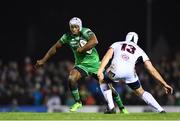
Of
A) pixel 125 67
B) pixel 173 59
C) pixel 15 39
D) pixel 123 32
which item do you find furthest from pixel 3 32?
pixel 125 67

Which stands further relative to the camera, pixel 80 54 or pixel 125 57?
pixel 80 54

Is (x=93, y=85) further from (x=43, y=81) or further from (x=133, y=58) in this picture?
(x=133, y=58)

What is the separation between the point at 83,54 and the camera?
67.8 feet

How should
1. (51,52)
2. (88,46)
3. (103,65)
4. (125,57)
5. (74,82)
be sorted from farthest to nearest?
1. (51,52)
2. (74,82)
3. (88,46)
4. (125,57)
5. (103,65)

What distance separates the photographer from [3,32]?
3819cm

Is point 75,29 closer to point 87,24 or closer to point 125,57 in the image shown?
point 125,57

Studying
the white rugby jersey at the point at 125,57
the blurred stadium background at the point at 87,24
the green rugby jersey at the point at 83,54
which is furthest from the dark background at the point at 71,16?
the white rugby jersey at the point at 125,57

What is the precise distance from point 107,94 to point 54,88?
10.7 metres

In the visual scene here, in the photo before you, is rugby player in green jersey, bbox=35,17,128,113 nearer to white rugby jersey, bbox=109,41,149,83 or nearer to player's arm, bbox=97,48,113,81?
white rugby jersey, bbox=109,41,149,83

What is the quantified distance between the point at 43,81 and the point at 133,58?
478 inches

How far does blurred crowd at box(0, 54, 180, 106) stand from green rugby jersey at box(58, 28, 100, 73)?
902cm

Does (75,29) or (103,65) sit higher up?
(75,29)

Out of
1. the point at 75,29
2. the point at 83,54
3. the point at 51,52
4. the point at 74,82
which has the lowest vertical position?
the point at 74,82

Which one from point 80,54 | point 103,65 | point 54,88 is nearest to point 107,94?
point 80,54
